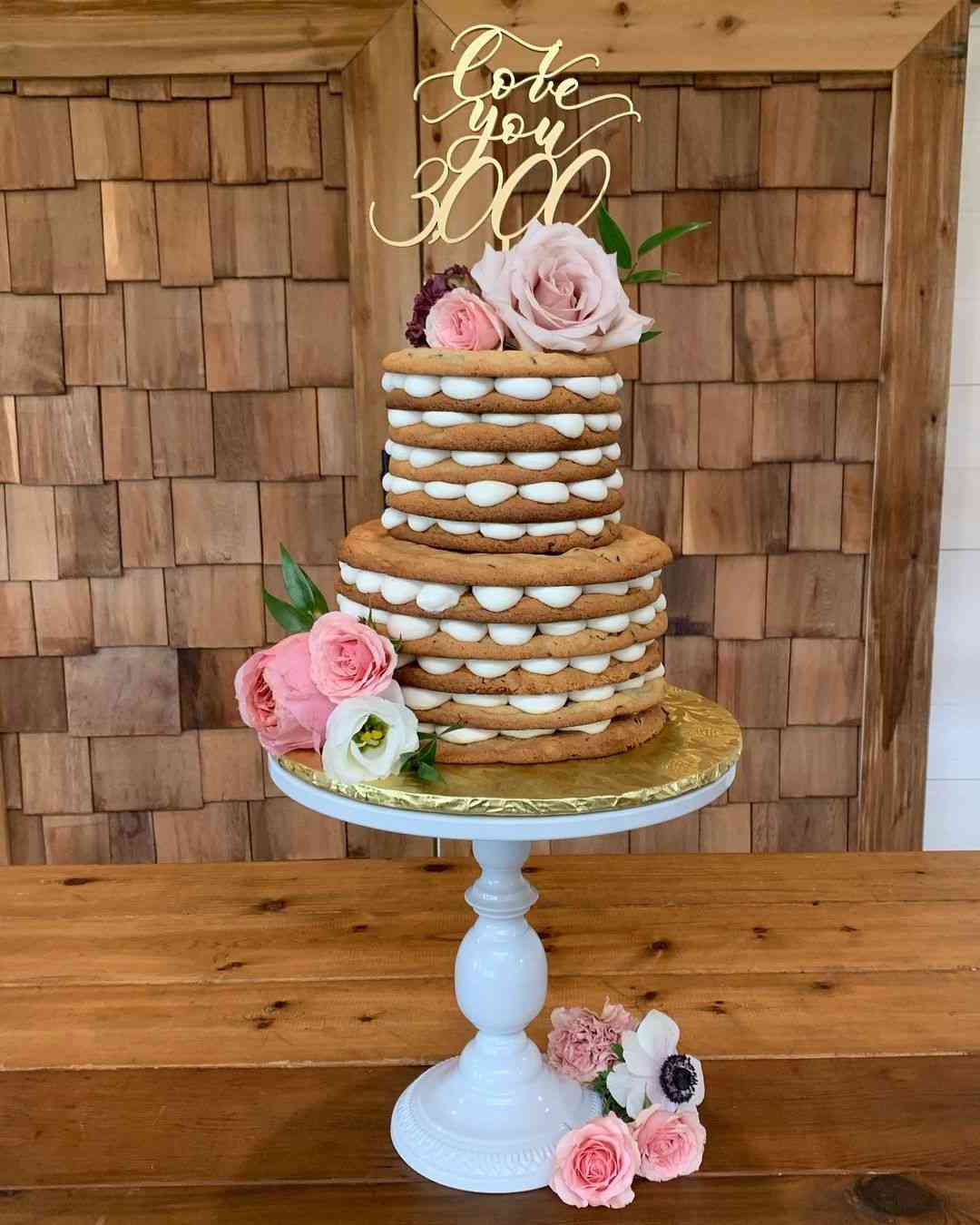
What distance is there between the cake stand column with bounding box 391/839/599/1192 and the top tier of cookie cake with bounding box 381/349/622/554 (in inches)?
11.8

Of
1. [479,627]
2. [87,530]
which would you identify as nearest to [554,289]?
[479,627]

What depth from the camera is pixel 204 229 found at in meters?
2.14

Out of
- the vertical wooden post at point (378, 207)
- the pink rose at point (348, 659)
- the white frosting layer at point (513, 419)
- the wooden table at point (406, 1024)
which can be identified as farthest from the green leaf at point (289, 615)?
the vertical wooden post at point (378, 207)

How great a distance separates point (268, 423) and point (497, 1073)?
139 cm

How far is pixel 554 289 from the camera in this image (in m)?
1.09

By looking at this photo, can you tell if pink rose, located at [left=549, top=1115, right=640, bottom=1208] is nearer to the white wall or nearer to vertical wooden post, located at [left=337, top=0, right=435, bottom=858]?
vertical wooden post, located at [left=337, top=0, right=435, bottom=858]

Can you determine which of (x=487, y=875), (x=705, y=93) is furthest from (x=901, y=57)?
(x=487, y=875)

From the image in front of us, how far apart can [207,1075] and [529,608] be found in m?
0.59

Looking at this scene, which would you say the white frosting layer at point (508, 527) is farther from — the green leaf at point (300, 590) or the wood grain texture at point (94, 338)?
the wood grain texture at point (94, 338)

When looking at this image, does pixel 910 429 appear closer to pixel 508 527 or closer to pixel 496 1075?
pixel 508 527

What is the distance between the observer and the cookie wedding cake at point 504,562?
1057 mm

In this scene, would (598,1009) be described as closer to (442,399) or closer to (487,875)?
(487,875)

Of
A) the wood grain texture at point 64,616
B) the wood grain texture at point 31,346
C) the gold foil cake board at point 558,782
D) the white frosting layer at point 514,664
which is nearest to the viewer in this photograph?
the gold foil cake board at point 558,782

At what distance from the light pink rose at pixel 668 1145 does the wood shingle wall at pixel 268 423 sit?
1347 mm
